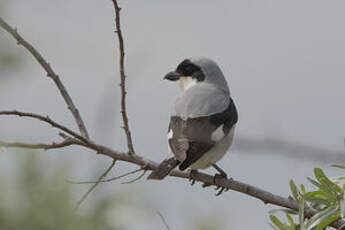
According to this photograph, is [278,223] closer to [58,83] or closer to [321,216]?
[321,216]

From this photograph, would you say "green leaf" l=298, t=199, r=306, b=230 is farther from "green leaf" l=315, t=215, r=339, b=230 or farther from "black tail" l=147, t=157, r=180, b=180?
"black tail" l=147, t=157, r=180, b=180

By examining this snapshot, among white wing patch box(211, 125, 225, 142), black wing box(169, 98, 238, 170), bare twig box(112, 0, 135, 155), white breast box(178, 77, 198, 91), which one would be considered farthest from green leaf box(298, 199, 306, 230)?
white breast box(178, 77, 198, 91)

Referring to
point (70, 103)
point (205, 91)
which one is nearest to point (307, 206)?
point (70, 103)

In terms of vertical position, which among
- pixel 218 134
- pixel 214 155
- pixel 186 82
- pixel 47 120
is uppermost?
pixel 47 120

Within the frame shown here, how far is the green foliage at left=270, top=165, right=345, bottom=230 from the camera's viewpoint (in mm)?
2523

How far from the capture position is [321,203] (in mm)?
2662

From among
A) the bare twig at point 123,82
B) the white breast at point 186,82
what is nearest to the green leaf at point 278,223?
the bare twig at point 123,82

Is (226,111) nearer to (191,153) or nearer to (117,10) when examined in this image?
(191,153)

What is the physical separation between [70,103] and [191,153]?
2.52 feet

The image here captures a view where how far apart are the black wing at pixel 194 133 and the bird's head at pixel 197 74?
64 centimetres

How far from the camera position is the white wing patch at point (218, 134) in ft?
12.6

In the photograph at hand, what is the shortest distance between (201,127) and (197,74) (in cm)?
114

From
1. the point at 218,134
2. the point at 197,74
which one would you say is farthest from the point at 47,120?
the point at 197,74

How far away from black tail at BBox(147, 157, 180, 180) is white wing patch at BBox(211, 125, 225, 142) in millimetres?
407
